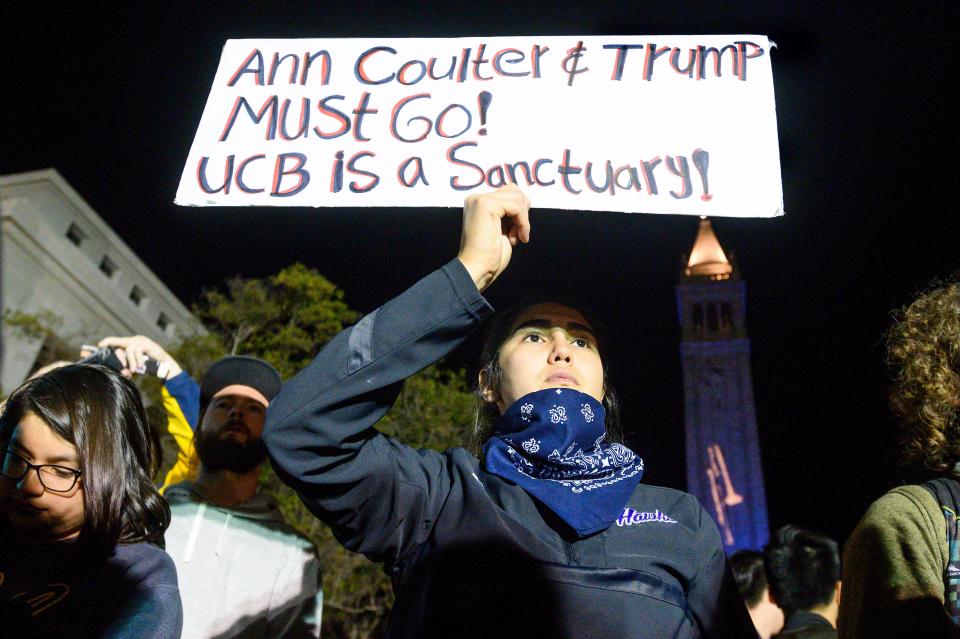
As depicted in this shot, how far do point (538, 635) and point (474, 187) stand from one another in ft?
3.92

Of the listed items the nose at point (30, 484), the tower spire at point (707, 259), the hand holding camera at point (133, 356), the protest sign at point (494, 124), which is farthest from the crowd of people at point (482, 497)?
the tower spire at point (707, 259)

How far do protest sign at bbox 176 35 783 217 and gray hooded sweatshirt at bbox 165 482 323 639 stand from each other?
120 centimetres

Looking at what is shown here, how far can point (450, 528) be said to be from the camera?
1.65 m

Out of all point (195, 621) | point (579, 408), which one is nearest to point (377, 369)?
point (579, 408)

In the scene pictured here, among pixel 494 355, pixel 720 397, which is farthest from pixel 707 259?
pixel 494 355

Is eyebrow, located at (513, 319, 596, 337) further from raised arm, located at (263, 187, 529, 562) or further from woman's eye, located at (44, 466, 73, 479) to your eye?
woman's eye, located at (44, 466, 73, 479)

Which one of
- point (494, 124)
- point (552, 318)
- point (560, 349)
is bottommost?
point (560, 349)

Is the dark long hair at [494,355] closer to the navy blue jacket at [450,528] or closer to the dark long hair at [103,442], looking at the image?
the navy blue jacket at [450,528]

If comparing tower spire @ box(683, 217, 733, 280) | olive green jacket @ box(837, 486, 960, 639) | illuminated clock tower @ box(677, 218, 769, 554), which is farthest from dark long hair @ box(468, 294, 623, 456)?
tower spire @ box(683, 217, 733, 280)

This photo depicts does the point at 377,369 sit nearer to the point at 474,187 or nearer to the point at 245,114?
the point at 474,187

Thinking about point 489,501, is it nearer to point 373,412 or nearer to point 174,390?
point 373,412

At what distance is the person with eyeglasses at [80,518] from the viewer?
1.72 metres

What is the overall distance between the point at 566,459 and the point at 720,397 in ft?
164

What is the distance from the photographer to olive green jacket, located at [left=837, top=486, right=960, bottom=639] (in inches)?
66.0
